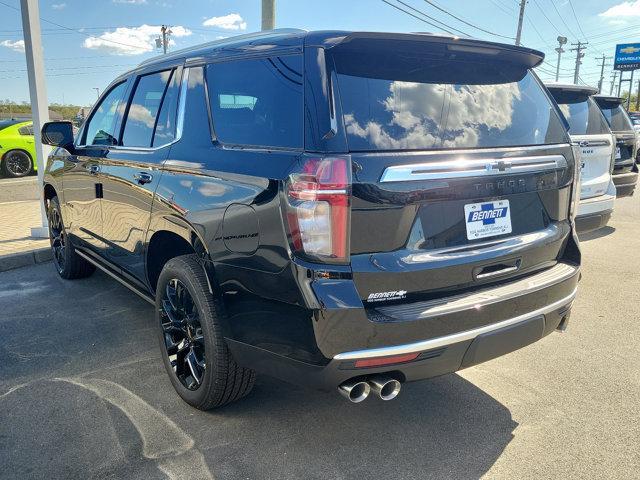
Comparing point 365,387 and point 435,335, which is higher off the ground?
point 435,335

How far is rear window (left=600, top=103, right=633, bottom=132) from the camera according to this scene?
7512 mm

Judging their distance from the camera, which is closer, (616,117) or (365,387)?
(365,387)

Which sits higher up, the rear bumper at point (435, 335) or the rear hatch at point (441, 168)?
the rear hatch at point (441, 168)

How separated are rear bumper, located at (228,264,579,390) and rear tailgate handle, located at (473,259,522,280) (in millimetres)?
67

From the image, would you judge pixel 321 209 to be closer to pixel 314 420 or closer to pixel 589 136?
pixel 314 420

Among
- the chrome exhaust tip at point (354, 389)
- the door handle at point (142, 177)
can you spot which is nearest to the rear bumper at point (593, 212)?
the chrome exhaust tip at point (354, 389)

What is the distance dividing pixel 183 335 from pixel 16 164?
12.4m

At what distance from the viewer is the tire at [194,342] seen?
2.58 metres

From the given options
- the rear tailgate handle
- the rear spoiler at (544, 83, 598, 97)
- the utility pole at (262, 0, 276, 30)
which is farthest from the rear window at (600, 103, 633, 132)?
the rear tailgate handle

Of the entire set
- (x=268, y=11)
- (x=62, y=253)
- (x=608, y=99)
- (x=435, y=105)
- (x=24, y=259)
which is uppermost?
(x=268, y=11)

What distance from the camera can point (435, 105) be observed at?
2363 millimetres

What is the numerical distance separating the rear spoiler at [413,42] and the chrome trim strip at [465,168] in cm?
53

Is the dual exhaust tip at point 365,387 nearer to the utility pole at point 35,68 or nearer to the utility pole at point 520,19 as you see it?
the utility pole at point 35,68

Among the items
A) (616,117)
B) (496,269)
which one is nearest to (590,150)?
(616,117)
